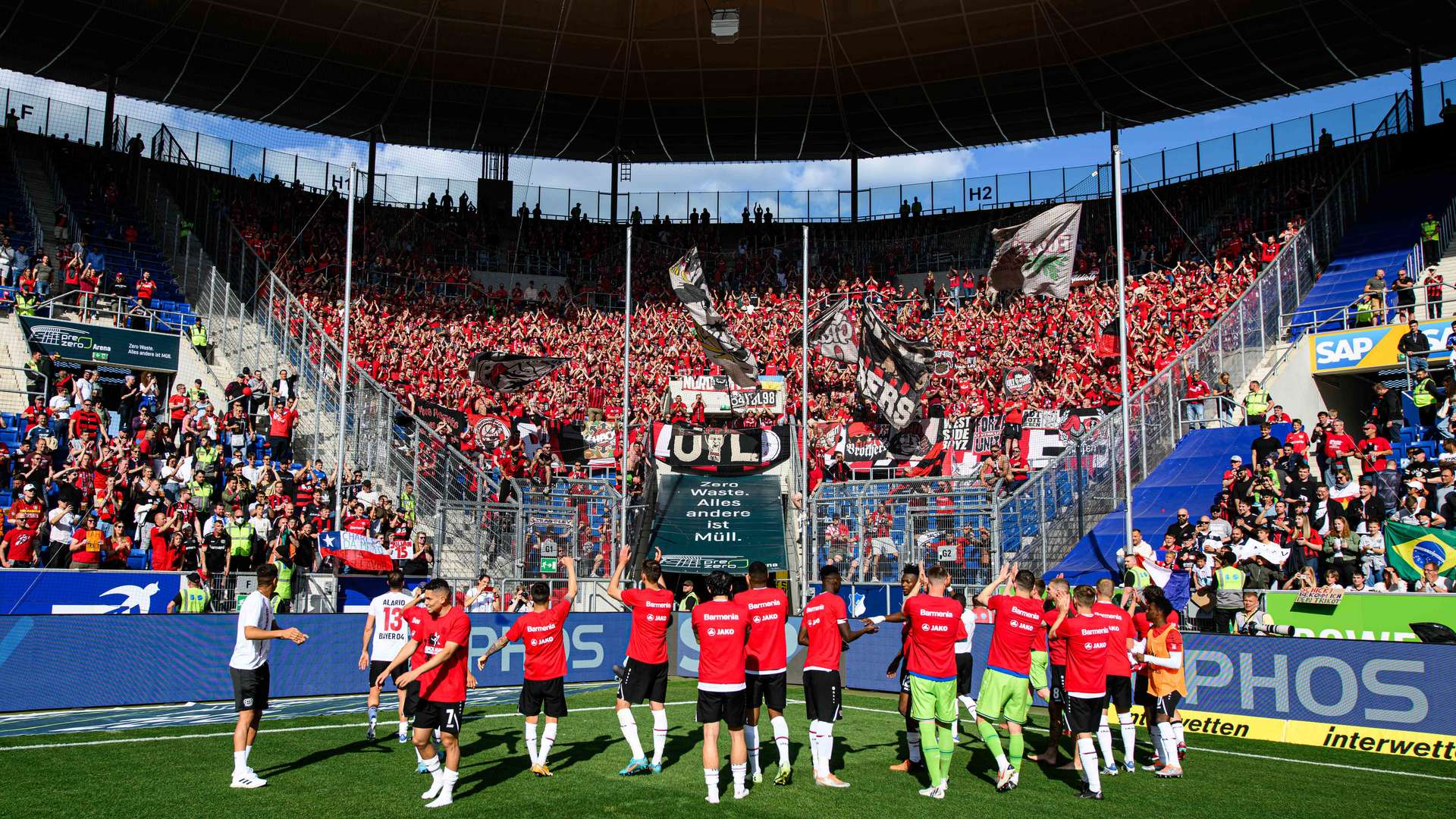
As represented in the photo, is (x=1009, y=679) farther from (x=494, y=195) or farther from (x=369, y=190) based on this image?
(x=494, y=195)

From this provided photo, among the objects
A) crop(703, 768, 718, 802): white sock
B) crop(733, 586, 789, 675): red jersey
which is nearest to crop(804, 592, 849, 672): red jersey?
crop(733, 586, 789, 675): red jersey

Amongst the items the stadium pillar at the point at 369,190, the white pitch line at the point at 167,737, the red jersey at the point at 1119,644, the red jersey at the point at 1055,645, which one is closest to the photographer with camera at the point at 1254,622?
the red jersey at the point at 1055,645

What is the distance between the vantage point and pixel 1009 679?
11.4 metres

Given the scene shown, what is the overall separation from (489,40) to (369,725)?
30.1 meters

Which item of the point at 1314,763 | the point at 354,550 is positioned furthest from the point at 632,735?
the point at 354,550

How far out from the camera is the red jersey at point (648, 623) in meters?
12.1

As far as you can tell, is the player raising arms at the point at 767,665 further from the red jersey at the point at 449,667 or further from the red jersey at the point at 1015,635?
the red jersey at the point at 449,667

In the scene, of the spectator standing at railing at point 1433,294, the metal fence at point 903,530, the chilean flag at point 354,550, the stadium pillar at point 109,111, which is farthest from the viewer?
the stadium pillar at point 109,111

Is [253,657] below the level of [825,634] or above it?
below

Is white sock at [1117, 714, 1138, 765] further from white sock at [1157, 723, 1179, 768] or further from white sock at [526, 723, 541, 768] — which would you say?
white sock at [526, 723, 541, 768]

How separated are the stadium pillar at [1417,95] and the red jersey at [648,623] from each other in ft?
114

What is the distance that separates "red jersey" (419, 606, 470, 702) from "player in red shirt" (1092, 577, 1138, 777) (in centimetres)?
618

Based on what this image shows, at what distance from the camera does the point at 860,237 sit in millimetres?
46250

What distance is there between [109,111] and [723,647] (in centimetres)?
3705
